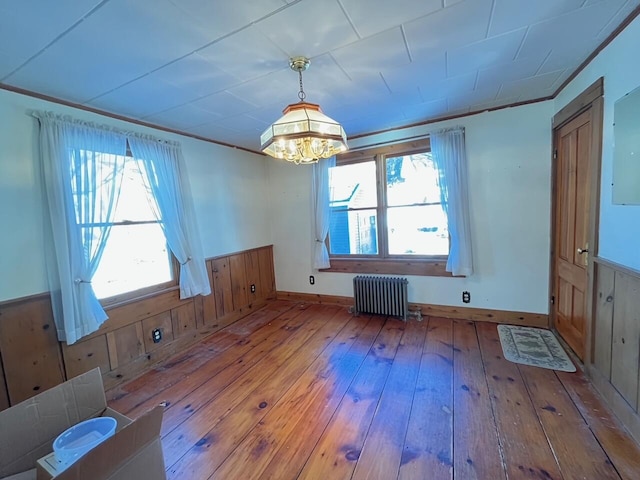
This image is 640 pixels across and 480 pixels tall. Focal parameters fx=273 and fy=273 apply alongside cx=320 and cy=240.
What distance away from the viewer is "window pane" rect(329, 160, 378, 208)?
377cm

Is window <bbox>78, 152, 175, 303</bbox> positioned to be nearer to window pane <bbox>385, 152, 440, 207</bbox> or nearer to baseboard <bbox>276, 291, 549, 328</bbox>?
baseboard <bbox>276, 291, 549, 328</bbox>

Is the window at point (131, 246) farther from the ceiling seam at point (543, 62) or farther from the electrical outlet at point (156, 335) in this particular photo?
the ceiling seam at point (543, 62)

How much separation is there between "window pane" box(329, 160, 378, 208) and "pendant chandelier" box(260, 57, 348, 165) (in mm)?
1956

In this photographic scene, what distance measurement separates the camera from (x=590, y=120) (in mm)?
2086

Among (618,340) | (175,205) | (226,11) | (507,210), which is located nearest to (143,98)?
(175,205)

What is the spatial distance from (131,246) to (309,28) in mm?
2427

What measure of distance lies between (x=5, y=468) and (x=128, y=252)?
1802 mm

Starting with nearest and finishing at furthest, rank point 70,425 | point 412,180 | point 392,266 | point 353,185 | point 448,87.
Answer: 1. point 70,425
2. point 448,87
3. point 412,180
4. point 392,266
5. point 353,185

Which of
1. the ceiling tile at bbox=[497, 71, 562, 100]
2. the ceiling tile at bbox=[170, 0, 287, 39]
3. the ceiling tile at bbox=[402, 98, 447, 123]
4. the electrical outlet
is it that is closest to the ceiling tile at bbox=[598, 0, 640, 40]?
the ceiling tile at bbox=[497, 71, 562, 100]

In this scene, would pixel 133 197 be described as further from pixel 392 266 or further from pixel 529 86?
pixel 529 86

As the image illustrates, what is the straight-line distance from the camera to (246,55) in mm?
1724

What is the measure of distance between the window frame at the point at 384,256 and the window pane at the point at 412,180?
0.22 ft

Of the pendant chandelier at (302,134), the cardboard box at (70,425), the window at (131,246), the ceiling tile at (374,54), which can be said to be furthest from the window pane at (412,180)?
the cardboard box at (70,425)

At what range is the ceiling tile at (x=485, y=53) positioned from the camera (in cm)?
173
